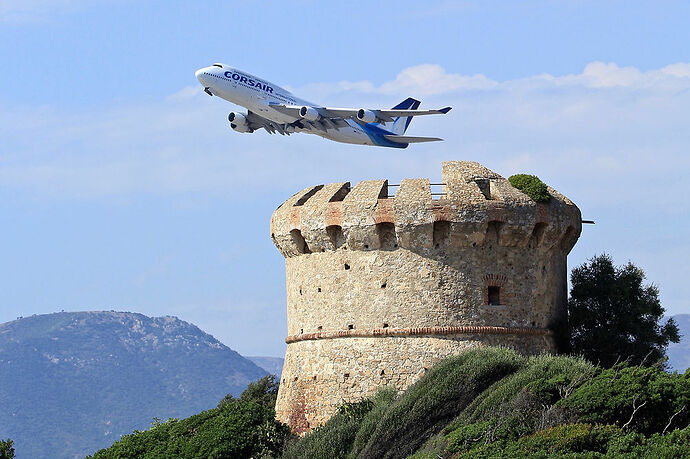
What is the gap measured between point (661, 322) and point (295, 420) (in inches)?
413

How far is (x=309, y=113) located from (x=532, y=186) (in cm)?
1344

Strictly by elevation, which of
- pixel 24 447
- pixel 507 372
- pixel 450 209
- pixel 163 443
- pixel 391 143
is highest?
pixel 391 143

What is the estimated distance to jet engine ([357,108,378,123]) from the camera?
39969 mm

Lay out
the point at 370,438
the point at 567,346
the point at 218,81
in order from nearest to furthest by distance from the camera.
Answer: the point at 370,438 → the point at 567,346 → the point at 218,81

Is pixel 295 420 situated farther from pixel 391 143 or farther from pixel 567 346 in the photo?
pixel 391 143

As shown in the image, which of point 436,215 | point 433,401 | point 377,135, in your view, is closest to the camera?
point 433,401

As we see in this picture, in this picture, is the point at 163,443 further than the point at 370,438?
Yes

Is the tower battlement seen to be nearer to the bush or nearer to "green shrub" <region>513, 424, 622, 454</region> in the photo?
the bush

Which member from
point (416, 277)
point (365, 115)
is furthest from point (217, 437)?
point (365, 115)

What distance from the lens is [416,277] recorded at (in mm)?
28453

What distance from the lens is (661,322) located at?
32.8m

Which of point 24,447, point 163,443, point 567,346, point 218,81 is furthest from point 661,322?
point 24,447

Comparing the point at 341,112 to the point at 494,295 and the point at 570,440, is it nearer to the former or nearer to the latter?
the point at 494,295

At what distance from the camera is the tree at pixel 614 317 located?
1211 inches
